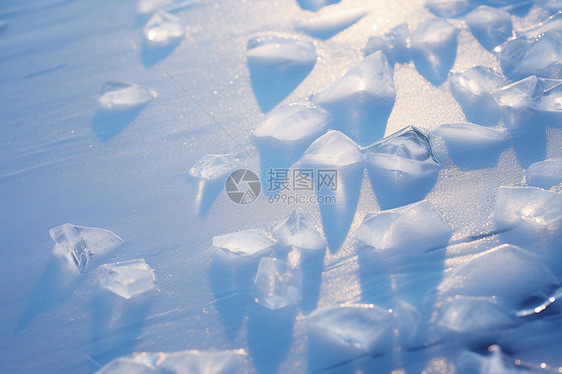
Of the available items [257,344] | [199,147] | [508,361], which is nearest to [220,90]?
[199,147]

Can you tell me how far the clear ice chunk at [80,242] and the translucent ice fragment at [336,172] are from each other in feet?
1.15

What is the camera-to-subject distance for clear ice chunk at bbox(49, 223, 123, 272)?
2.43 feet

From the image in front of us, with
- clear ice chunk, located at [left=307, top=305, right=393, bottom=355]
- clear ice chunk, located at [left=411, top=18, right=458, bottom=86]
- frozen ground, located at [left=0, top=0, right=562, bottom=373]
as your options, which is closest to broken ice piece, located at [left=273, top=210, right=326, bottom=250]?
frozen ground, located at [left=0, top=0, right=562, bottom=373]

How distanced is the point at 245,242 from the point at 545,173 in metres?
0.49

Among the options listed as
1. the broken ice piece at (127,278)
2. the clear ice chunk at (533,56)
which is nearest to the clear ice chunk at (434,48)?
the clear ice chunk at (533,56)

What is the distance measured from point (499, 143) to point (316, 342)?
497 millimetres

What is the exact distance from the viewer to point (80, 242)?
2.48 ft

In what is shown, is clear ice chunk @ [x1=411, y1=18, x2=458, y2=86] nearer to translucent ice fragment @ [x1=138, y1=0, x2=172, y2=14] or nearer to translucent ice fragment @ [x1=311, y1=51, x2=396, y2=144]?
translucent ice fragment @ [x1=311, y1=51, x2=396, y2=144]

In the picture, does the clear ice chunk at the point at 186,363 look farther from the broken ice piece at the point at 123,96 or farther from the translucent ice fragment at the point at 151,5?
the translucent ice fragment at the point at 151,5

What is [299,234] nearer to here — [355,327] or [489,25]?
[355,327]

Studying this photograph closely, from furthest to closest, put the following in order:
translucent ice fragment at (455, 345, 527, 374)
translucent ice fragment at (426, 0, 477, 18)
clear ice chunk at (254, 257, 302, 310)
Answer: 1. translucent ice fragment at (426, 0, 477, 18)
2. clear ice chunk at (254, 257, 302, 310)
3. translucent ice fragment at (455, 345, 527, 374)

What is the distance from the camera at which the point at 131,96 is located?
106 cm

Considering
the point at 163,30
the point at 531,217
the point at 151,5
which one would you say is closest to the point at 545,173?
the point at 531,217

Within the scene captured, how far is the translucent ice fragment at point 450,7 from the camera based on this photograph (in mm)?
1162
